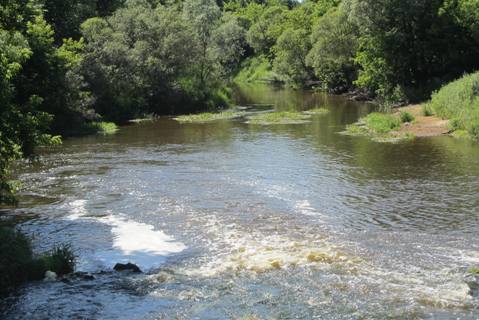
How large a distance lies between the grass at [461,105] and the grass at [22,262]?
28.6m

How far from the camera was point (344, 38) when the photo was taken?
74188mm

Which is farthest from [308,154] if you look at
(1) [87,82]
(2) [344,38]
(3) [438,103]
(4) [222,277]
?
(2) [344,38]

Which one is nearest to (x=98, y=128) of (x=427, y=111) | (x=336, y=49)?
(x=427, y=111)

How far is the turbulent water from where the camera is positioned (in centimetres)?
1432

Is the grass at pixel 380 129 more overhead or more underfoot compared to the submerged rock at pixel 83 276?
more overhead

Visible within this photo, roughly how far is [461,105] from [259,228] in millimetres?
27200

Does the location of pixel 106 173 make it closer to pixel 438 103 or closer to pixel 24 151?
pixel 24 151

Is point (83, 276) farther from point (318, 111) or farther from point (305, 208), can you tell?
point (318, 111)

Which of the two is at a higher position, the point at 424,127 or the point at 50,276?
the point at 424,127

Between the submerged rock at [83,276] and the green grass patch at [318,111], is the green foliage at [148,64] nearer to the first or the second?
the green grass patch at [318,111]

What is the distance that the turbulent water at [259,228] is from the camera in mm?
14320

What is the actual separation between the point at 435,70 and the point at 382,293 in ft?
165

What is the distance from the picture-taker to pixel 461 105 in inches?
1671

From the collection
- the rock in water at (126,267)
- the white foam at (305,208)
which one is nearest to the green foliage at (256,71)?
the white foam at (305,208)
